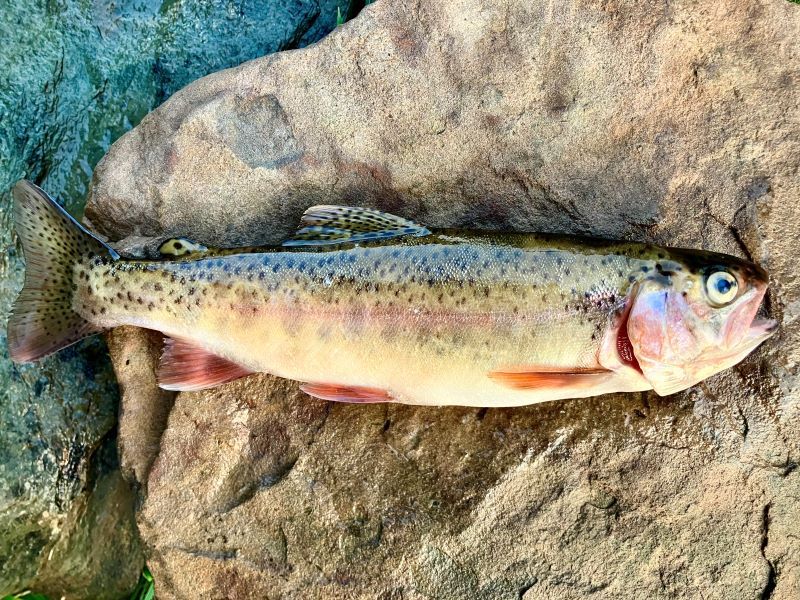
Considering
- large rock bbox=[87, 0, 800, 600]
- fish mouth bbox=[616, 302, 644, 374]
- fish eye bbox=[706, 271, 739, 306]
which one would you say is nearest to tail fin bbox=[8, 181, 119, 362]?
large rock bbox=[87, 0, 800, 600]

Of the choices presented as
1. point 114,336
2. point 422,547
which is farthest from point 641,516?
point 114,336

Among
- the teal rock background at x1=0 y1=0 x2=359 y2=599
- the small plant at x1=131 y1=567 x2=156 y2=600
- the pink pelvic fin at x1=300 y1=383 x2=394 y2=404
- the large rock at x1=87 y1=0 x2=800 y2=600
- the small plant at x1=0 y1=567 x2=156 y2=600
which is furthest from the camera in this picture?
the small plant at x1=131 y1=567 x2=156 y2=600

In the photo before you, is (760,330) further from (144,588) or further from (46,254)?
(144,588)

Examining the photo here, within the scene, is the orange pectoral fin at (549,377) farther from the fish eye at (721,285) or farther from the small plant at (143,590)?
the small plant at (143,590)

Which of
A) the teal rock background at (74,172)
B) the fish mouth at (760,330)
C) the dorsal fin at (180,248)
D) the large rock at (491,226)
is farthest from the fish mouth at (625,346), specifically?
the teal rock background at (74,172)

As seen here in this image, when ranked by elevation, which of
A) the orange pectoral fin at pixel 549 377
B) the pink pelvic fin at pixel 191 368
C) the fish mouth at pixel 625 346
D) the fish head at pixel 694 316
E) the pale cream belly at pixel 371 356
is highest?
the fish head at pixel 694 316

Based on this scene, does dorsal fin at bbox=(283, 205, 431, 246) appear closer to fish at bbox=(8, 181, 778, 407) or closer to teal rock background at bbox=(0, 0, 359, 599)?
fish at bbox=(8, 181, 778, 407)
